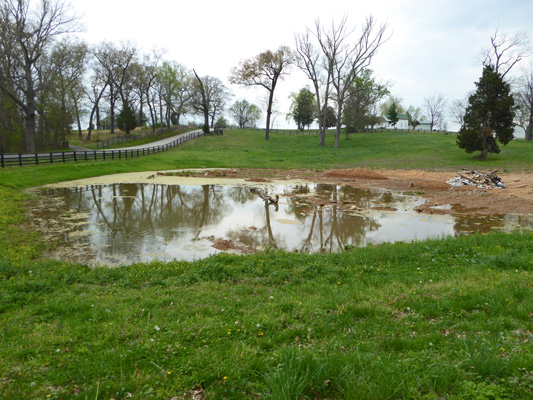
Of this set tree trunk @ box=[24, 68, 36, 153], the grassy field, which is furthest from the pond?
A: tree trunk @ box=[24, 68, 36, 153]

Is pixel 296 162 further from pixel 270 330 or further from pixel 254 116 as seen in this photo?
pixel 254 116

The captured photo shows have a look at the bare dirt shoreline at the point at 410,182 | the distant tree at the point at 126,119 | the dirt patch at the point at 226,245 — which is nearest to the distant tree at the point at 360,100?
the bare dirt shoreline at the point at 410,182

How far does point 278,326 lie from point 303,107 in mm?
84328

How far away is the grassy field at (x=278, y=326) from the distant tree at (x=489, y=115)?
31.3 metres

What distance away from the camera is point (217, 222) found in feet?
42.6

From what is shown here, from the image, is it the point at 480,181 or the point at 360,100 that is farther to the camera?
the point at 360,100

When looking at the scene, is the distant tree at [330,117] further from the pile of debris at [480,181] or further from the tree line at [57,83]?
the pile of debris at [480,181]

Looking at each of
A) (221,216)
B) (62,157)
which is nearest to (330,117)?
(62,157)

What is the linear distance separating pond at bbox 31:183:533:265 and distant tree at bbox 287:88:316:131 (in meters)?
68.1

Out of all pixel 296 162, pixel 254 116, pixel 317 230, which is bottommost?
pixel 317 230

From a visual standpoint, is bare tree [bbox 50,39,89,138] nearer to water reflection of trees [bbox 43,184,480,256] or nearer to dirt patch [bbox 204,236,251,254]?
water reflection of trees [bbox 43,184,480,256]

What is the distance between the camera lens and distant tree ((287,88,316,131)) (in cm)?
8294

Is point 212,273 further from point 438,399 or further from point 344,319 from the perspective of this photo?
point 438,399

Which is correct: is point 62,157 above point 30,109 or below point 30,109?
below
